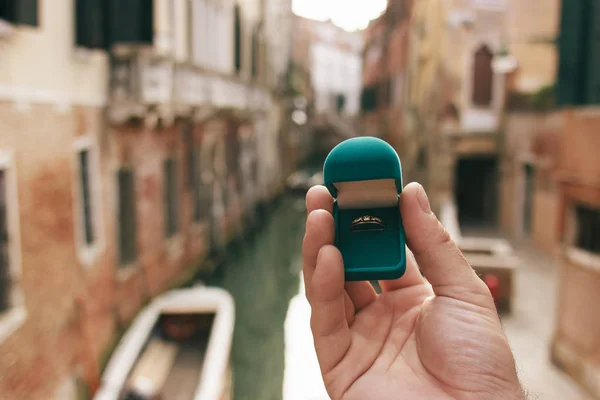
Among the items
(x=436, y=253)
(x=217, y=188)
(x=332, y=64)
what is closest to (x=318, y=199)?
(x=436, y=253)

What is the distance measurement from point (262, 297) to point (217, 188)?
255cm

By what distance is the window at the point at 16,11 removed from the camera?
298cm

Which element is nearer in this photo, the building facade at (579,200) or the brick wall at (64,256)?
the brick wall at (64,256)

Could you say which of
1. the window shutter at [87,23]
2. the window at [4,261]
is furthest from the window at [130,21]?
the window at [4,261]

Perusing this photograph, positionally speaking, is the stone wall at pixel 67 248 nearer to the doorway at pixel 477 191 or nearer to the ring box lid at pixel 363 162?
the ring box lid at pixel 363 162

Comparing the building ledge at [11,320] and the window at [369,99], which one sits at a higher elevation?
the window at [369,99]

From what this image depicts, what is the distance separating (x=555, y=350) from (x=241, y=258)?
18.7ft

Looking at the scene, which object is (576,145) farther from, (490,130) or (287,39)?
(287,39)

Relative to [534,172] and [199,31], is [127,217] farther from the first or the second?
[534,172]

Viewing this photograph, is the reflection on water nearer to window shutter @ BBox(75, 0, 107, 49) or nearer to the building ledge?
the building ledge

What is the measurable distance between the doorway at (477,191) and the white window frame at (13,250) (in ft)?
27.3

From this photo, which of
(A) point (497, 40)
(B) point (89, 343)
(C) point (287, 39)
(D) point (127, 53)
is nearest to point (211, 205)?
(D) point (127, 53)

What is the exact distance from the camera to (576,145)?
14.0 ft

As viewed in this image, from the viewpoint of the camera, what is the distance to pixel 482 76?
942cm
